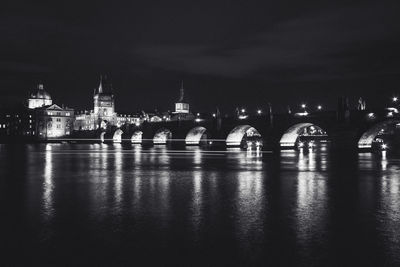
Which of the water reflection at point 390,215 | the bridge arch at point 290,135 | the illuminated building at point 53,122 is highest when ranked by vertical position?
the illuminated building at point 53,122

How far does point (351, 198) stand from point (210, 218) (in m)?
6.97

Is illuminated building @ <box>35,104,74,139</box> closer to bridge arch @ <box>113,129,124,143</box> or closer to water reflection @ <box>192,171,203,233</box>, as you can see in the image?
bridge arch @ <box>113,129,124,143</box>

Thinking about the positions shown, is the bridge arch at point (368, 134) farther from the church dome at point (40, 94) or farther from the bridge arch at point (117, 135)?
the church dome at point (40, 94)

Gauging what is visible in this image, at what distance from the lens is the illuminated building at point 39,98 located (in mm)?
183738

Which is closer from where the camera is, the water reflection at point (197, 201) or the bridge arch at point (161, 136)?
the water reflection at point (197, 201)

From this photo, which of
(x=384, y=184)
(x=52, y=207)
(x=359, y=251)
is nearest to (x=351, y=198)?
(x=384, y=184)

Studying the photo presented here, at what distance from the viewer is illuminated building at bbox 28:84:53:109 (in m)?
184

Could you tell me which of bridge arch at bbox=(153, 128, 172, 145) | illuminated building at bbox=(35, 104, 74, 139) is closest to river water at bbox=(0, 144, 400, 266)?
bridge arch at bbox=(153, 128, 172, 145)

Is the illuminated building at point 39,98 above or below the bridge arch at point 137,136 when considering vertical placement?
above

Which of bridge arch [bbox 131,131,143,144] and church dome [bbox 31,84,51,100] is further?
church dome [bbox 31,84,51,100]

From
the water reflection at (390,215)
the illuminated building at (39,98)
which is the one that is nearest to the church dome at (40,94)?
the illuminated building at (39,98)

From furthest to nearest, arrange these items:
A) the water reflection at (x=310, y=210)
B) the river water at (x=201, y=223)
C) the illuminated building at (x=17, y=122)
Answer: the illuminated building at (x=17, y=122) → the water reflection at (x=310, y=210) → the river water at (x=201, y=223)

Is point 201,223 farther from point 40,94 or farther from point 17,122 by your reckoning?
point 40,94

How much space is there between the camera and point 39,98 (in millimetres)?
186000
